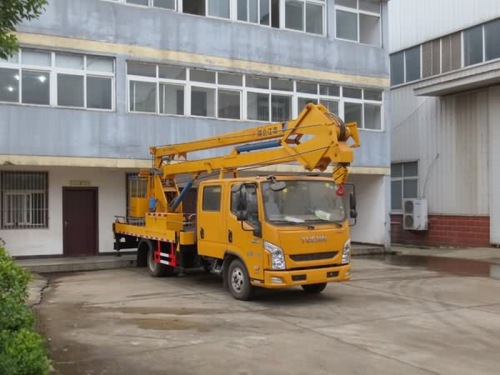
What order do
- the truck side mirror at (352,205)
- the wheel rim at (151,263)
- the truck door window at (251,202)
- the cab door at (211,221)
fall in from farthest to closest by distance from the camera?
the wheel rim at (151,263) → the cab door at (211,221) → the truck side mirror at (352,205) → the truck door window at (251,202)

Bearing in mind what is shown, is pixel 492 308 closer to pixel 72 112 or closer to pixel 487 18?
pixel 72 112

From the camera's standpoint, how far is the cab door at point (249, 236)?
984 cm

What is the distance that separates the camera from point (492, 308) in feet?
31.8

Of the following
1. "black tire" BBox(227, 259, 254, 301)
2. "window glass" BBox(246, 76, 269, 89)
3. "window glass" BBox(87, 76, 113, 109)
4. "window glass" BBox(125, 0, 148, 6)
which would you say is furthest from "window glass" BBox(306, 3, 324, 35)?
"black tire" BBox(227, 259, 254, 301)

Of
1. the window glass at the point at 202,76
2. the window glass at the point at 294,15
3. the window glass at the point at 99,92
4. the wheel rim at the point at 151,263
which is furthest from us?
the window glass at the point at 294,15

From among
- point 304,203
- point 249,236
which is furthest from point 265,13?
point 249,236

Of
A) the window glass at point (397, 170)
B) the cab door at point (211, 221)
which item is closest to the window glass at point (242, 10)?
the cab door at point (211, 221)

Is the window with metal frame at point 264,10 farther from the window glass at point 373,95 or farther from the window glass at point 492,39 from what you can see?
the window glass at point 492,39

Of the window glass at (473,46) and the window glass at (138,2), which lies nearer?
the window glass at (138,2)

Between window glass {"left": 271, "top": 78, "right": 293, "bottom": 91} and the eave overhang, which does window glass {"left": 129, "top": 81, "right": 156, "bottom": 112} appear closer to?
window glass {"left": 271, "top": 78, "right": 293, "bottom": 91}

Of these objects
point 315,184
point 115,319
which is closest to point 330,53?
point 315,184

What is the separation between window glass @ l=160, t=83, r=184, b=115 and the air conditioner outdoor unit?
1075 cm

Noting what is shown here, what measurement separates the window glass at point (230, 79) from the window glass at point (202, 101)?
476mm

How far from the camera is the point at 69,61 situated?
50.9ft
